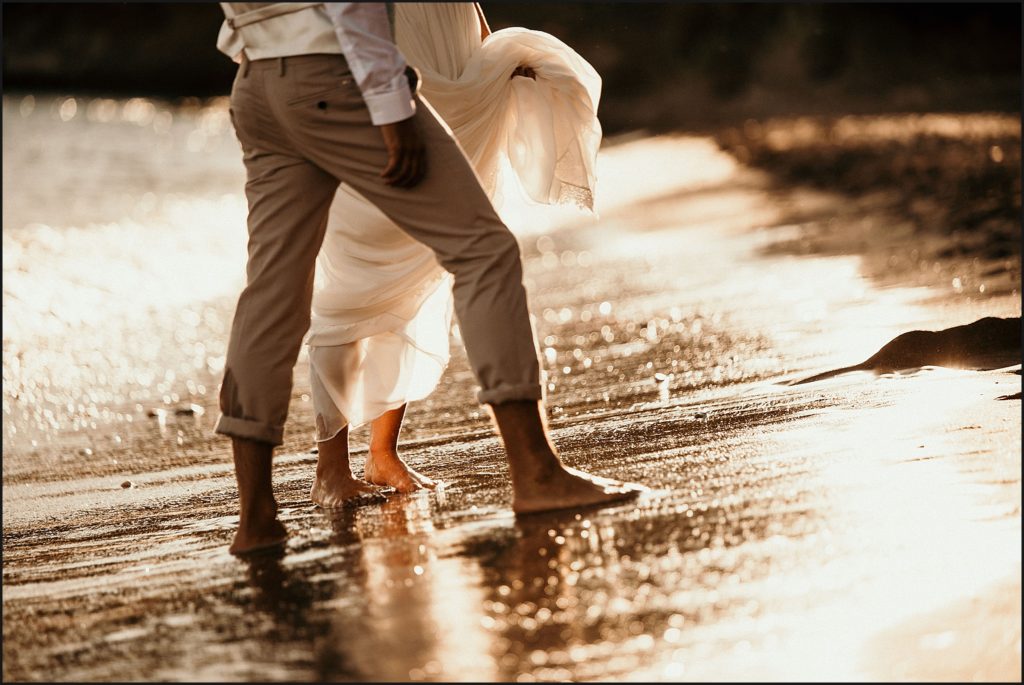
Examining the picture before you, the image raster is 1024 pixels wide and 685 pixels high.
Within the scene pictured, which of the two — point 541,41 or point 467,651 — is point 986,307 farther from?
point 467,651

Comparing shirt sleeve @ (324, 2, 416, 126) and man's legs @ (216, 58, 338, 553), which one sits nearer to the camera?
shirt sleeve @ (324, 2, 416, 126)

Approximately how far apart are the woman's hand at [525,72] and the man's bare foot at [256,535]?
140 centimetres

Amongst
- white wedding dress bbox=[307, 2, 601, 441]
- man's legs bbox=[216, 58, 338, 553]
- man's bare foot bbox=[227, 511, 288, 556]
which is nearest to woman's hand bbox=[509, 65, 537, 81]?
white wedding dress bbox=[307, 2, 601, 441]

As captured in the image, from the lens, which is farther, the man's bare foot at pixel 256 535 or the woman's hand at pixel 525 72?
the woman's hand at pixel 525 72

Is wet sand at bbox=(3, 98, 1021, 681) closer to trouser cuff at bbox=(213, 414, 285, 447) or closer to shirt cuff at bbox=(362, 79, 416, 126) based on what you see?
trouser cuff at bbox=(213, 414, 285, 447)

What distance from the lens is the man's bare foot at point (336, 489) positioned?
12.4ft

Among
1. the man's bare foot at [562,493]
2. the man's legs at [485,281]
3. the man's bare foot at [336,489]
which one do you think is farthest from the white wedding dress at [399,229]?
the man's bare foot at [562,493]

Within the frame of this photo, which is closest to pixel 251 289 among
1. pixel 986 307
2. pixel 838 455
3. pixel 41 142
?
pixel 838 455

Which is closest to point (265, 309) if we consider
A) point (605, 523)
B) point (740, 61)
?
point (605, 523)

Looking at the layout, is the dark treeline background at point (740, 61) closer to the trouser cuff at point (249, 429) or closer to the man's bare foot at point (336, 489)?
the man's bare foot at point (336, 489)

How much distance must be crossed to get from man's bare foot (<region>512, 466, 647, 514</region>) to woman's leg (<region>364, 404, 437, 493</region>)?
556mm

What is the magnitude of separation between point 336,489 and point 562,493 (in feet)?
2.57

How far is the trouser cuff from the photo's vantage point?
3.35 meters

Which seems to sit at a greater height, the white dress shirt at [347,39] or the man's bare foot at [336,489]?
the white dress shirt at [347,39]
